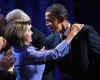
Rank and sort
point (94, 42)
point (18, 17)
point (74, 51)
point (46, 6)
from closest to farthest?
point (94, 42) → point (74, 51) → point (18, 17) → point (46, 6)

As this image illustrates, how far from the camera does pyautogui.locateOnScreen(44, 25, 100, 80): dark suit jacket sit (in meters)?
1.77

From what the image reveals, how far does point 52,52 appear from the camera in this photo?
1.82 m

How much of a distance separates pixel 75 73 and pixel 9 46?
24.6 inches

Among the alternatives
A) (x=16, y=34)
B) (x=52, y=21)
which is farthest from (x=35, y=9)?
(x=16, y=34)

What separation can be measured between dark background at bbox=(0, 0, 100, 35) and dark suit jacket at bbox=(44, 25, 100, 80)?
2.50 feet

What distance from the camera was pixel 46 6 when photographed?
Result: 303 cm

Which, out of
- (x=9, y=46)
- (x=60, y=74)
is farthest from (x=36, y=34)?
(x=60, y=74)

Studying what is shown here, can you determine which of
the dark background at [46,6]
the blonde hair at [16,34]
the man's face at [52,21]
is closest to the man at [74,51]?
the man's face at [52,21]

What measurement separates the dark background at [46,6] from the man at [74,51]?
1.87 ft

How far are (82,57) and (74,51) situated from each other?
8 cm

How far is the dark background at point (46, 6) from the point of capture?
9.05 ft

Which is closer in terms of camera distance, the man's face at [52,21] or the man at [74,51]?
the man at [74,51]

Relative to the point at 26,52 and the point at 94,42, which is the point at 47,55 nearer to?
the point at 26,52

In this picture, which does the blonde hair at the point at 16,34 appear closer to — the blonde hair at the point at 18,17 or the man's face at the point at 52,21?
the blonde hair at the point at 18,17
